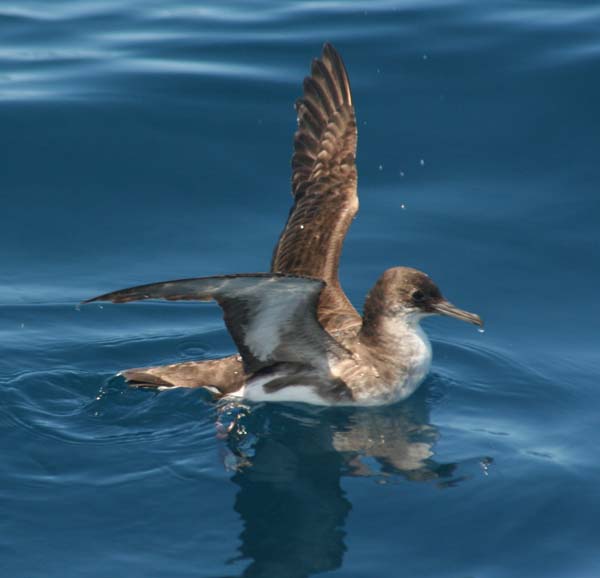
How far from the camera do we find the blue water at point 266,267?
24.2 feet

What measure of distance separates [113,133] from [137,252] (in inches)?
79.1

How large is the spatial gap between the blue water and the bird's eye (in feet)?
2.64

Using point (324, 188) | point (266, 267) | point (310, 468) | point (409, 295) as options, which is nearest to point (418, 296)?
point (409, 295)

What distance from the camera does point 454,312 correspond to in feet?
29.1

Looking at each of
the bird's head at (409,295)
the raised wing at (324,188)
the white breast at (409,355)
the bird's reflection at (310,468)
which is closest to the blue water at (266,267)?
the bird's reflection at (310,468)

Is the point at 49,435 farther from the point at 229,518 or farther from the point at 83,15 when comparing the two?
the point at 83,15

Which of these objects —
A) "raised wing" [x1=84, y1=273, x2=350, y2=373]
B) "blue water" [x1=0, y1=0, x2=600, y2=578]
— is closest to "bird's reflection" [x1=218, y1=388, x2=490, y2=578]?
"blue water" [x1=0, y1=0, x2=600, y2=578]

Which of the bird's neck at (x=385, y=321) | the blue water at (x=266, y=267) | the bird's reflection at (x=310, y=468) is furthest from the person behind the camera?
the bird's neck at (x=385, y=321)

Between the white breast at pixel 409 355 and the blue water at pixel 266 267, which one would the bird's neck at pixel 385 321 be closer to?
the white breast at pixel 409 355

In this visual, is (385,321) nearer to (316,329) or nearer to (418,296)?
(418,296)

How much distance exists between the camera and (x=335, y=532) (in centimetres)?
733

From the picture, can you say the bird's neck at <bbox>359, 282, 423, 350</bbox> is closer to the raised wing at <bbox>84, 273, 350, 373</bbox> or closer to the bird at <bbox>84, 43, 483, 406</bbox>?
the bird at <bbox>84, 43, 483, 406</bbox>

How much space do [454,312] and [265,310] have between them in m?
1.48

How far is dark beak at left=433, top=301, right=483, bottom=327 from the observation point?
28.8 feet
